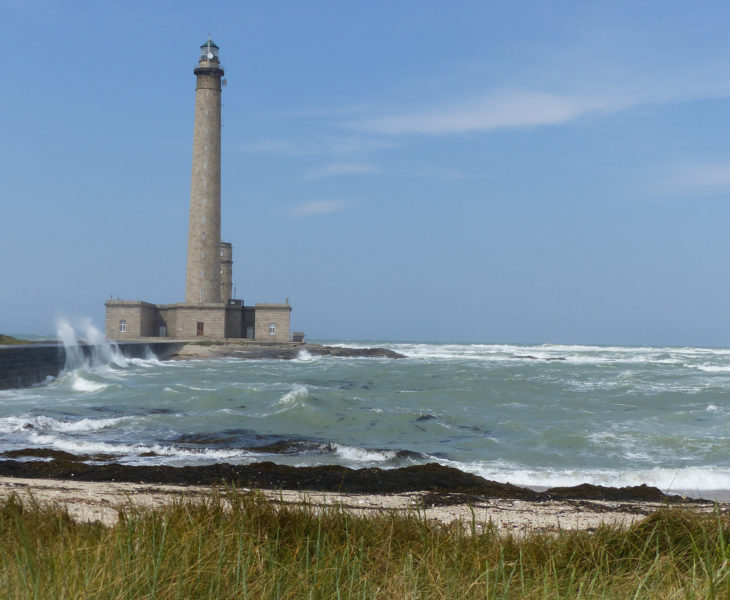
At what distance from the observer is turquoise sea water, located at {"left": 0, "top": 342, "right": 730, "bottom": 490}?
987 centimetres

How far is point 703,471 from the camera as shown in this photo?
9172mm

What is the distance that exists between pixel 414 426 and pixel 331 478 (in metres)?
5.11

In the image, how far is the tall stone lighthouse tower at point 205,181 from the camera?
4338 centimetres

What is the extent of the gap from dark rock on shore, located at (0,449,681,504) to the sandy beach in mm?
306

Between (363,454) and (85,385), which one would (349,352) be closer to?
(85,385)

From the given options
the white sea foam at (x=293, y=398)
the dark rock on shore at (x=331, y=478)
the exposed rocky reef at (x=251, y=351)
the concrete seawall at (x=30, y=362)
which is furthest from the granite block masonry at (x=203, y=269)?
the dark rock on shore at (x=331, y=478)

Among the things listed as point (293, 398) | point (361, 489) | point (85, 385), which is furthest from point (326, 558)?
point (85, 385)

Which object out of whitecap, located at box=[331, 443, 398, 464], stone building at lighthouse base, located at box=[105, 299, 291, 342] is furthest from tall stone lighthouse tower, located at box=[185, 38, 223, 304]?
whitecap, located at box=[331, 443, 398, 464]

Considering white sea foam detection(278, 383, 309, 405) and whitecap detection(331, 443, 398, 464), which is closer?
whitecap detection(331, 443, 398, 464)

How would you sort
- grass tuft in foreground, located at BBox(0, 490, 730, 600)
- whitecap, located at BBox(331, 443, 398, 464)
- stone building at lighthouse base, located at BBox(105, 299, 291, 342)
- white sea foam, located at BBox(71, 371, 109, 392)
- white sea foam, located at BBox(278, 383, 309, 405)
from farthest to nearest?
stone building at lighthouse base, located at BBox(105, 299, 291, 342) < white sea foam, located at BBox(71, 371, 109, 392) < white sea foam, located at BBox(278, 383, 309, 405) < whitecap, located at BBox(331, 443, 398, 464) < grass tuft in foreground, located at BBox(0, 490, 730, 600)

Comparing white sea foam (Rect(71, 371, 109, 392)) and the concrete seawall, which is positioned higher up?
the concrete seawall

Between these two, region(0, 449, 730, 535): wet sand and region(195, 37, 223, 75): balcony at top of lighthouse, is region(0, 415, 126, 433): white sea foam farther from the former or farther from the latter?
region(195, 37, 223, 75): balcony at top of lighthouse

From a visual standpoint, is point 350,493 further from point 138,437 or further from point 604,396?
point 604,396

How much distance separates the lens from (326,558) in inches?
125
